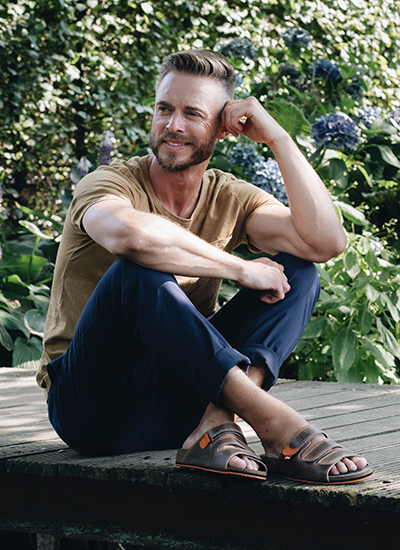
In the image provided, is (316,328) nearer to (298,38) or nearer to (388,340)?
(388,340)

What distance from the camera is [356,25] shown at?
6844 mm

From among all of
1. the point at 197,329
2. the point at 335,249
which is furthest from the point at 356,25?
the point at 197,329

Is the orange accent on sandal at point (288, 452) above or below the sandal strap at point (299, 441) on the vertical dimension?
below

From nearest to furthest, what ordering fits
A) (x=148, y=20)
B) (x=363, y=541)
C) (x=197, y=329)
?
1. (x=363, y=541)
2. (x=197, y=329)
3. (x=148, y=20)

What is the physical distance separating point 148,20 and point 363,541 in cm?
600

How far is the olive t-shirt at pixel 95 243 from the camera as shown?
5.66 ft

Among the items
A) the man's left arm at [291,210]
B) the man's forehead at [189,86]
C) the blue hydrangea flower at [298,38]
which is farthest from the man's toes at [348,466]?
the blue hydrangea flower at [298,38]

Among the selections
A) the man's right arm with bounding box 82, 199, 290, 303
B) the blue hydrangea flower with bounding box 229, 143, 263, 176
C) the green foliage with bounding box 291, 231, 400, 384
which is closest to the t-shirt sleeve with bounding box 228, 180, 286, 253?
the man's right arm with bounding box 82, 199, 290, 303

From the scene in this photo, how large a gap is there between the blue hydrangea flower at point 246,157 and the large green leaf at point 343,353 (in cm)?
112

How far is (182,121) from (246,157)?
5.48 ft

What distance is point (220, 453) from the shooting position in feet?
4.21

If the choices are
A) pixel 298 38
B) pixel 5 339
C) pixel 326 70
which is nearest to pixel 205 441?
pixel 5 339

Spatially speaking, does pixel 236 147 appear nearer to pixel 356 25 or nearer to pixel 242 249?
pixel 242 249

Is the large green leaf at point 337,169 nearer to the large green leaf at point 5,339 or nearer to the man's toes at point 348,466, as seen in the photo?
the large green leaf at point 5,339
